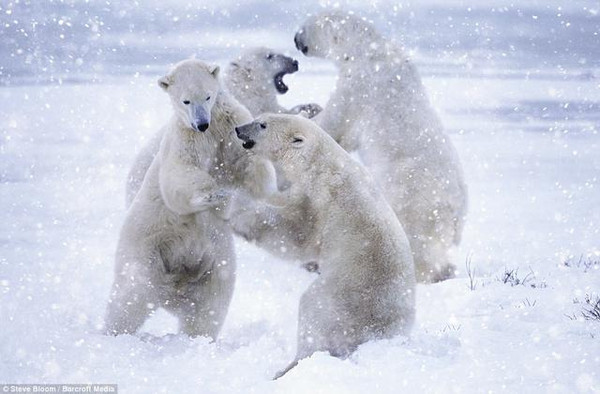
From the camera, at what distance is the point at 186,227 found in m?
4.31

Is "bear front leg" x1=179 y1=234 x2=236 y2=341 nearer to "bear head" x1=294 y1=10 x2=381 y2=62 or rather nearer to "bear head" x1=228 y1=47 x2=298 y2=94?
"bear head" x1=228 y1=47 x2=298 y2=94

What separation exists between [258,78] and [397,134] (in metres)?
1.01

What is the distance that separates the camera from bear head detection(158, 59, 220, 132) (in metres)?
4.06

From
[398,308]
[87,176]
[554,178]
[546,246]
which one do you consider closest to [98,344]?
[398,308]

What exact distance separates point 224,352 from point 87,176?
8316mm

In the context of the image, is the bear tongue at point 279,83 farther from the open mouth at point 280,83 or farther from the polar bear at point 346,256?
the polar bear at point 346,256

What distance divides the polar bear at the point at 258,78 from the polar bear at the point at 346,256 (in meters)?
1.59

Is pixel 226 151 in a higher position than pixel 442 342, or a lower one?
higher

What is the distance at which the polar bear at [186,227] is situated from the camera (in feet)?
13.8

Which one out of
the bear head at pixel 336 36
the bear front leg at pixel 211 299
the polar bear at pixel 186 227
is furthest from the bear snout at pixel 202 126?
the bear head at pixel 336 36

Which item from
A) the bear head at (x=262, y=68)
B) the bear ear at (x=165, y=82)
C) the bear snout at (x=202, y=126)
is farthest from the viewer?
the bear head at (x=262, y=68)

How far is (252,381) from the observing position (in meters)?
3.44

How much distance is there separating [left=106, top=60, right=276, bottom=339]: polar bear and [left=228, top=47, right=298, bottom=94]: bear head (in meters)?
1.34

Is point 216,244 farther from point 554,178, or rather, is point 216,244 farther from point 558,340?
point 554,178
